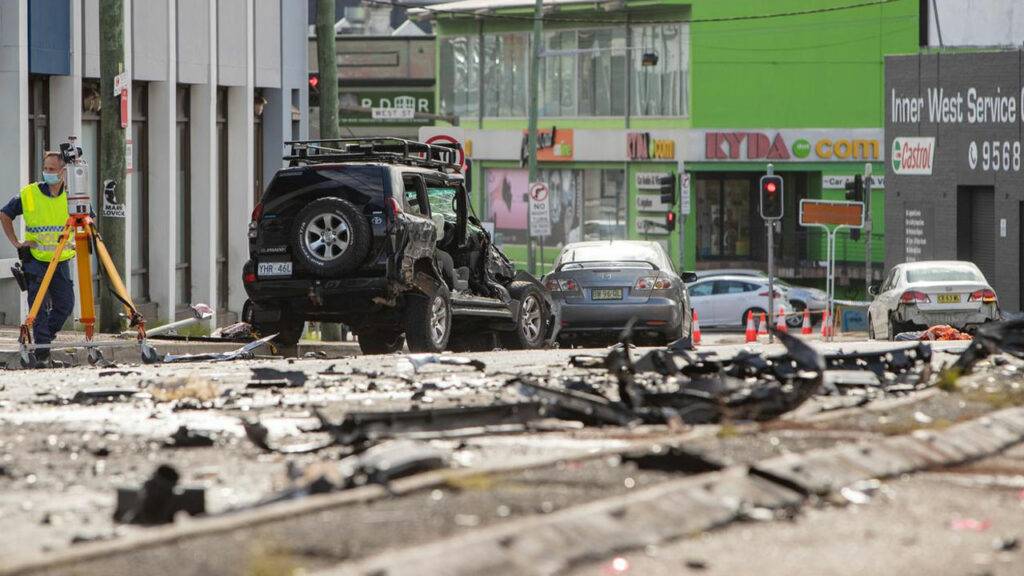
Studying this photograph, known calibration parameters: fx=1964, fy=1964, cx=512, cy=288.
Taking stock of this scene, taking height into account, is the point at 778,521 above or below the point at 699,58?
below

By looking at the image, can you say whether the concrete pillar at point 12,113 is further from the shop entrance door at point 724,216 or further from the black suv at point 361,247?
the shop entrance door at point 724,216

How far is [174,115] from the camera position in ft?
90.4

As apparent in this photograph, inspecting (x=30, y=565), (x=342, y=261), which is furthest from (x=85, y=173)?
(x=30, y=565)

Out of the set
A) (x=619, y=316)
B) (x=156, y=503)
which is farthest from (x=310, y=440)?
(x=619, y=316)

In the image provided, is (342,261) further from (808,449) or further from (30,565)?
(30,565)

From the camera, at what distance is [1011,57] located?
1619 inches

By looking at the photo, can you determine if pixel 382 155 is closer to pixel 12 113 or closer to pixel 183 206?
pixel 12 113

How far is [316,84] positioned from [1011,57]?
1568 cm

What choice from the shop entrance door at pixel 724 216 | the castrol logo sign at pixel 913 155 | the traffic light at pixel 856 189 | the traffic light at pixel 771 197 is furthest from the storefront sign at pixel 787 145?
the traffic light at pixel 771 197

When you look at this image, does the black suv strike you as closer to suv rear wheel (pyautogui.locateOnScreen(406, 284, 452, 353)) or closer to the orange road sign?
suv rear wheel (pyautogui.locateOnScreen(406, 284, 452, 353))

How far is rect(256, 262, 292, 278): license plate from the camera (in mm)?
17062

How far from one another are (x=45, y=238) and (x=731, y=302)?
28.1 metres

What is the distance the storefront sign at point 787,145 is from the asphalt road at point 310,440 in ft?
144

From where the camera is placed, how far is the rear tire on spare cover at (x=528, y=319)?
778 inches
